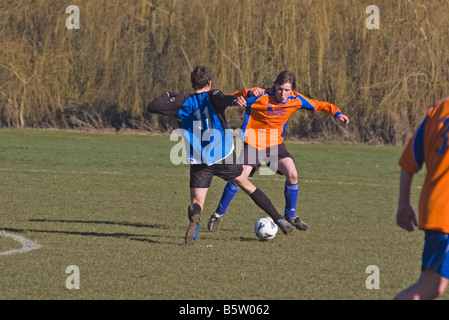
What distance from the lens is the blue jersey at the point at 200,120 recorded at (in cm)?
804

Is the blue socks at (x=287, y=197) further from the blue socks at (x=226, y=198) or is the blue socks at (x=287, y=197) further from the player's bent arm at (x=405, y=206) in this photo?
the player's bent arm at (x=405, y=206)

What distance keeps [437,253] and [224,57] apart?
2448 centimetres

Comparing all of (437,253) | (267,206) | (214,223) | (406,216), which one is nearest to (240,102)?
(267,206)

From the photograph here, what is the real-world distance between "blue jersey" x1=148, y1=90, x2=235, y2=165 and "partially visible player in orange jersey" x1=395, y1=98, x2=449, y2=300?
4045 millimetres

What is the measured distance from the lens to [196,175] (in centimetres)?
827

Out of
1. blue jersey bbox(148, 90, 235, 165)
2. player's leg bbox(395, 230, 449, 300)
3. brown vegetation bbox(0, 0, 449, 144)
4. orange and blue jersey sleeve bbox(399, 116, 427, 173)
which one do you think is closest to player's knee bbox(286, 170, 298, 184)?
blue jersey bbox(148, 90, 235, 165)

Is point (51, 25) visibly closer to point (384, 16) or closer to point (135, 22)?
point (135, 22)

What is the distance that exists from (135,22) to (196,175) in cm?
2205

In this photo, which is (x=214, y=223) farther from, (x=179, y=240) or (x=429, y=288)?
(x=429, y=288)

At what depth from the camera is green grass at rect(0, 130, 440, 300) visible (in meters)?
6.18

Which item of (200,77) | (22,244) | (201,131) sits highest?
(200,77)

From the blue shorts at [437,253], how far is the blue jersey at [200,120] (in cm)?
418

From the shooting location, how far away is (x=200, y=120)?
8117mm

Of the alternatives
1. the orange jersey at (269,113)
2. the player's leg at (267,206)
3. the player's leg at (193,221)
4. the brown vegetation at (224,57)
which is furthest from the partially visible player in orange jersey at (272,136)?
the brown vegetation at (224,57)
